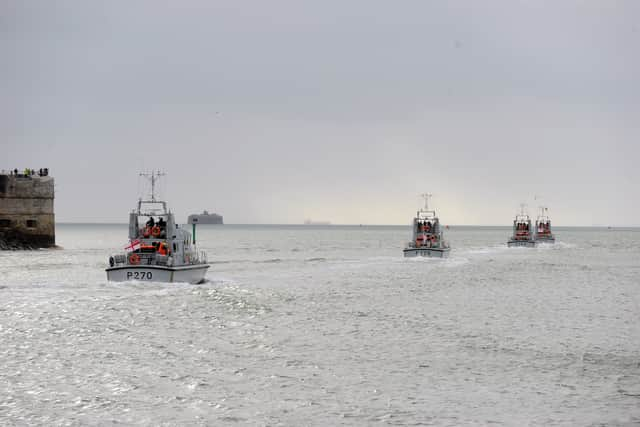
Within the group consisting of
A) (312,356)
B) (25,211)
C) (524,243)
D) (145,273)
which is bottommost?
(312,356)

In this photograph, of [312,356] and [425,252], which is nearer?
[312,356]

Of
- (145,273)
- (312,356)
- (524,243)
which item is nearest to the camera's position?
(312,356)

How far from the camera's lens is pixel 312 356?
24.1 m

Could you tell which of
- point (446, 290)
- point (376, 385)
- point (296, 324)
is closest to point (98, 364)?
point (376, 385)

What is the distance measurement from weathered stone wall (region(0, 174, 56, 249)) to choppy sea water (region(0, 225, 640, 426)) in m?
42.7

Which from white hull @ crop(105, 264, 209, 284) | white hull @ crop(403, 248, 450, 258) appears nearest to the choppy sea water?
white hull @ crop(105, 264, 209, 284)

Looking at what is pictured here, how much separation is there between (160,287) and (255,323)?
12.3 metres

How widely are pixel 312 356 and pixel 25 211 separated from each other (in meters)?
72.7

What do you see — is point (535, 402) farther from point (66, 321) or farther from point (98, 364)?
point (66, 321)

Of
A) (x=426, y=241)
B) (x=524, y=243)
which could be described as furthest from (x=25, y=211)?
(x=524, y=243)

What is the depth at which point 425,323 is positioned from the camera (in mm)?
32625

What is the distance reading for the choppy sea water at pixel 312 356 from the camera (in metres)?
17.5

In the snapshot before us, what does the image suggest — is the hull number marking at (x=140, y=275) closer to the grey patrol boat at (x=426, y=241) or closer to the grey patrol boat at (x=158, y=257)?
the grey patrol boat at (x=158, y=257)

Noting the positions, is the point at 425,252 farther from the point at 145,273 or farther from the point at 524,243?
the point at 524,243
